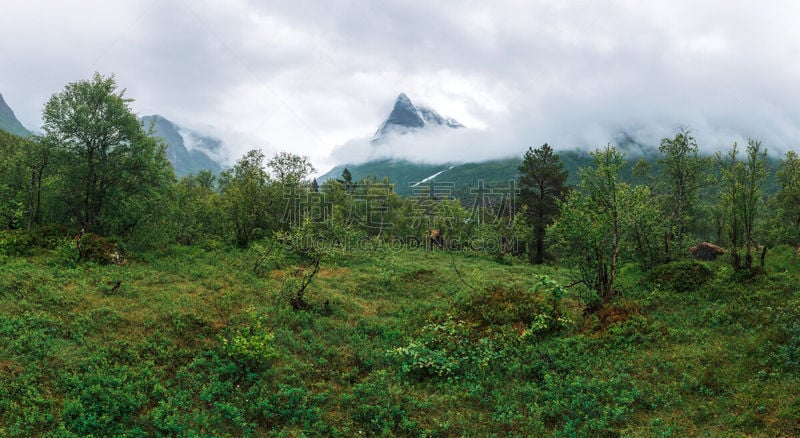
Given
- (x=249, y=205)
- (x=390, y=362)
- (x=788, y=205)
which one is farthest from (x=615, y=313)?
(x=249, y=205)

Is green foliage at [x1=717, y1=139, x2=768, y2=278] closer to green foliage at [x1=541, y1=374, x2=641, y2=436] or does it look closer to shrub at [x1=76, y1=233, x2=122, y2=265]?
green foliage at [x1=541, y1=374, x2=641, y2=436]

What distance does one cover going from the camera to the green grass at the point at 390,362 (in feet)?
29.7

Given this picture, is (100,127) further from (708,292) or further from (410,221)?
(410,221)

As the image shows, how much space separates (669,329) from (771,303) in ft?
13.3

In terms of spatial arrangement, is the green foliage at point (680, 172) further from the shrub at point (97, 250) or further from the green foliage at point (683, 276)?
the shrub at point (97, 250)

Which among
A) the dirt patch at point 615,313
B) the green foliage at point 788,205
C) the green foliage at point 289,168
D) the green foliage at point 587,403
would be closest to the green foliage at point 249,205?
the green foliage at point 289,168

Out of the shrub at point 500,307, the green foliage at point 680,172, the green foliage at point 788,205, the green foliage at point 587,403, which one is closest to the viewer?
the green foliage at point 587,403

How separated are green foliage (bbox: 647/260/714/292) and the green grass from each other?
0.28 metres

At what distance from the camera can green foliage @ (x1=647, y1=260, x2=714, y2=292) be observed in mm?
17688

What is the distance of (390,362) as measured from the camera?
1258 centimetres

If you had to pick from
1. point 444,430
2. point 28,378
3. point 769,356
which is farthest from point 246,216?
point 769,356

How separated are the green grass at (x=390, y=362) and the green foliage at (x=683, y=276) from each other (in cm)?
28

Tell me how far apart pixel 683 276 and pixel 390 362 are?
49.5 feet

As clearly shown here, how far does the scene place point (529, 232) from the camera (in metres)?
38.6
